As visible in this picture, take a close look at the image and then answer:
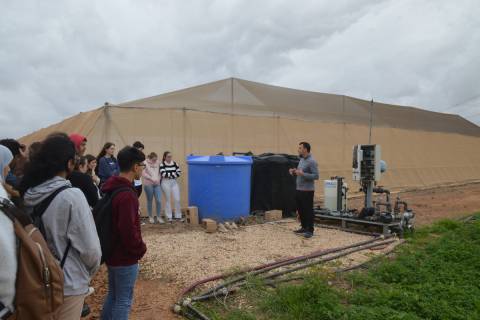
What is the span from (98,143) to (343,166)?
30.5 feet

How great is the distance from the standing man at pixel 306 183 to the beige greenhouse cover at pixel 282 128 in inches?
134

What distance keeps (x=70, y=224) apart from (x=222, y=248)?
12.7ft

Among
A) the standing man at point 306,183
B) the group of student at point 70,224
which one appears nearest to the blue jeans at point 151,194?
the standing man at point 306,183

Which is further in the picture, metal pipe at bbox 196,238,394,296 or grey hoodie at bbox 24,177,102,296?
metal pipe at bbox 196,238,394,296

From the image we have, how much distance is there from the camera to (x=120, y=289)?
8.00 ft

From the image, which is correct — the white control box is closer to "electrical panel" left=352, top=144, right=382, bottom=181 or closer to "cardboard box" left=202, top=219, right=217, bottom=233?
"electrical panel" left=352, top=144, right=382, bottom=181

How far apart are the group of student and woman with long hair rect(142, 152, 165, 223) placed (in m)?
4.78

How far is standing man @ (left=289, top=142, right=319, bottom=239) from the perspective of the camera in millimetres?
6191

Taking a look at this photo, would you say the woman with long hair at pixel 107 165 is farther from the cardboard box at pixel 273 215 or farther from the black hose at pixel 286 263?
the cardboard box at pixel 273 215

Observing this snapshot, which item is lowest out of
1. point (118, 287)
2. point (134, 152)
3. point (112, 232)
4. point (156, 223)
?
point (156, 223)

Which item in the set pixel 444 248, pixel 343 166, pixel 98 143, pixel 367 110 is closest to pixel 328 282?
pixel 444 248

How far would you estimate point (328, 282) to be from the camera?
13.3ft

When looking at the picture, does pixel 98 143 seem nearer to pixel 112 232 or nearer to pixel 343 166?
pixel 112 232

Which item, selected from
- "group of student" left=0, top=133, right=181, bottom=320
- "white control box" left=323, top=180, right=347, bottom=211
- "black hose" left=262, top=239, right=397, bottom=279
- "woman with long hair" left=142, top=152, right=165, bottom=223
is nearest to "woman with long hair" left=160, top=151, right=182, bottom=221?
"woman with long hair" left=142, top=152, right=165, bottom=223
